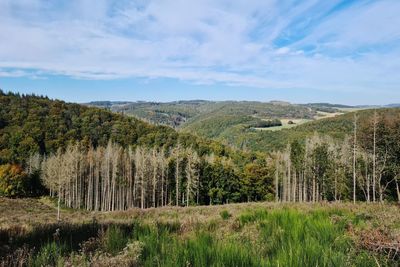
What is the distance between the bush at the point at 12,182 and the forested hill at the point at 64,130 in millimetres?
25053

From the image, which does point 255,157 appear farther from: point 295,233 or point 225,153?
point 295,233

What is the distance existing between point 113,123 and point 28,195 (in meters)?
62.1

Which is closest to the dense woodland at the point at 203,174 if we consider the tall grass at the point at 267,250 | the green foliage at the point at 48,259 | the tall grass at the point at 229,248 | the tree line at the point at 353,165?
the tree line at the point at 353,165

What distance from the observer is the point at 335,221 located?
5.19m

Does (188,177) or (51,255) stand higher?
(51,255)

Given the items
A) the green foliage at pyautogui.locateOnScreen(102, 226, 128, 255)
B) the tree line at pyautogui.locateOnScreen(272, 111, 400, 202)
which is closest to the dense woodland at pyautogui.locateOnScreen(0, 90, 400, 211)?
the tree line at pyautogui.locateOnScreen(272, 111, 400, 202)

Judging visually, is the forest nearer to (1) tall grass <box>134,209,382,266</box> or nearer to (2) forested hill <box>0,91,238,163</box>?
(1) tall grass <box>134,209,382,266</box>

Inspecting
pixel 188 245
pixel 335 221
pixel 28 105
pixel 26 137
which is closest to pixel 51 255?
pixel 188 245

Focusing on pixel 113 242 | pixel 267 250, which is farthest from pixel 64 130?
pixel 267 250

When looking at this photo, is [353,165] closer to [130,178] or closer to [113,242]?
[130,178]

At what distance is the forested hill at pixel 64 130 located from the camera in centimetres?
11248

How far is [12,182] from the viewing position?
266 ft

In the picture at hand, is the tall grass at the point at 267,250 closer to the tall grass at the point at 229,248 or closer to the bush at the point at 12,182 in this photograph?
the tall grass at the point at 229,248

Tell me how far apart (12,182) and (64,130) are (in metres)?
51.6
